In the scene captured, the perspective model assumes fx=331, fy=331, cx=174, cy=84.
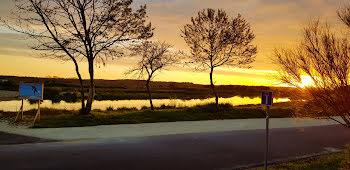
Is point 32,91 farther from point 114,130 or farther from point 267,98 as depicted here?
point 267,98

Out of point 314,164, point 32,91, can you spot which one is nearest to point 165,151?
point 314,164

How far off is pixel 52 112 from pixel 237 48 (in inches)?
570

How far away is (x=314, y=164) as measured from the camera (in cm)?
1019

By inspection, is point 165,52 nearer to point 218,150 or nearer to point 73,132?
point 73,132

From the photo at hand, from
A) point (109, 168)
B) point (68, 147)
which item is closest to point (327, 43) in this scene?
point (109, 168)

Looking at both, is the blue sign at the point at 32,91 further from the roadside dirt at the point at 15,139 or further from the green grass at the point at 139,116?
the roadside dirt at the point at 15,139

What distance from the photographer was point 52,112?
69.8 ft

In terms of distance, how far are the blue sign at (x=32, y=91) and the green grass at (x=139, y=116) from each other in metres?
1.24

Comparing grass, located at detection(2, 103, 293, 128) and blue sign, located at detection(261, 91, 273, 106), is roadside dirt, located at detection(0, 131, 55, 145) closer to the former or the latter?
grass, located at detection(2, 103, 293, 128)

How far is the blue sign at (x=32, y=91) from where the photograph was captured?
1677cm

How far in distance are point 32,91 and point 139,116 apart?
6.16m

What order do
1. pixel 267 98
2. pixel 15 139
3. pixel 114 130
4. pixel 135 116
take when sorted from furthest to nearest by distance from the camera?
pixel 135 116 → pixel 114 130 → pixel 15 139 → pixel 267 98

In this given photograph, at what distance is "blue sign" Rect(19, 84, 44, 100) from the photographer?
1677 cm

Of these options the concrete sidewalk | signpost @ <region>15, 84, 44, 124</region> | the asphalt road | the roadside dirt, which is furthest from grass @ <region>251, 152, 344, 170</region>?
signpost @ <region>15, 84, 44, 124</region>
